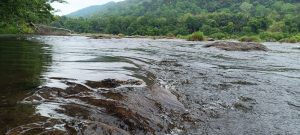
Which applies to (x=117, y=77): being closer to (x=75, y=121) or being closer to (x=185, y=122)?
(x=185, y=122)

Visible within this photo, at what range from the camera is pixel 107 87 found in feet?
19.1

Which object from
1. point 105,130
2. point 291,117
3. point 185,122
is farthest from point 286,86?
point 105,130

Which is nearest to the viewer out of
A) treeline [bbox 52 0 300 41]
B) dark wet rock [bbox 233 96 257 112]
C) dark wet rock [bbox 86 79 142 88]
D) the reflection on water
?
the reflection on water

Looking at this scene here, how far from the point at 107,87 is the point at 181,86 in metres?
2.27

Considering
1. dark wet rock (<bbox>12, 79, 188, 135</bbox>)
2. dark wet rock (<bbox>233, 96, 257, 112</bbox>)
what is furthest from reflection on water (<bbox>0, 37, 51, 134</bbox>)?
dark wet rock (<bbox>233, 96, 257, 112</bbox>)

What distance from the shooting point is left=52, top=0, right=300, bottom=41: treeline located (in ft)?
283

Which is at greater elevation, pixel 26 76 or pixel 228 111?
pixel 26 76

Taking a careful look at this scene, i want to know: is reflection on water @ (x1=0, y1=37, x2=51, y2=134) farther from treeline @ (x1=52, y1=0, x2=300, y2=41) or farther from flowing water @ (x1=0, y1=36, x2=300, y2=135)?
treeline @ (x1=52, y1=0, x2=300, y2=41)

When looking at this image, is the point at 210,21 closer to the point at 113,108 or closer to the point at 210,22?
the point at 210,22

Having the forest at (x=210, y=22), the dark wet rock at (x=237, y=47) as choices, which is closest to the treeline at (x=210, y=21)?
the forest at (x=210, y=22)

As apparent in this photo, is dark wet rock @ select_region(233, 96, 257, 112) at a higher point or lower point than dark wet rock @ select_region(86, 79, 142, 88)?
lower

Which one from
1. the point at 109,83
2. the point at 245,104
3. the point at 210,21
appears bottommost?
the point at 245,104

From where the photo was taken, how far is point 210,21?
9938 cm

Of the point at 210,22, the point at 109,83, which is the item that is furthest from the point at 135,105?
the point at 210,22
